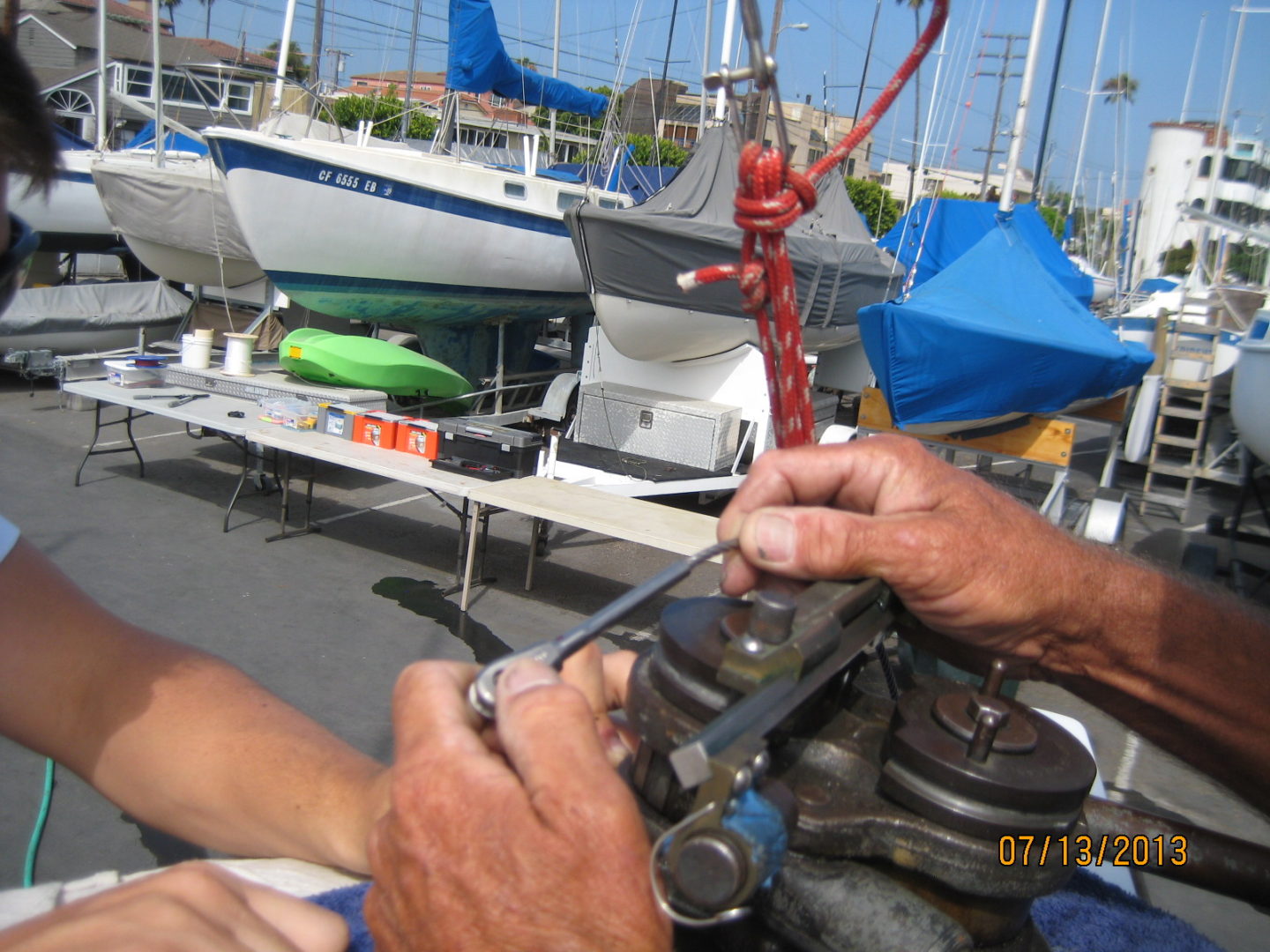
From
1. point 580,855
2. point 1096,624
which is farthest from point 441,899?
point 1096,624

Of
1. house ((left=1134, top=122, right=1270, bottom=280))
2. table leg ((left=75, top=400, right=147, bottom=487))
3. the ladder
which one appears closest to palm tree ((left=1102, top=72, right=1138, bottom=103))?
house ((left=1134, top=122, right=1270, bottom=280))

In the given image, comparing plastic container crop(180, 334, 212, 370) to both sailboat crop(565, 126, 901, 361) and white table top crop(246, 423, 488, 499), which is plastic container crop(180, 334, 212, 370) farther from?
sailboat crop(565, 126, 901, 361)

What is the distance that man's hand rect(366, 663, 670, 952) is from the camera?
63cm

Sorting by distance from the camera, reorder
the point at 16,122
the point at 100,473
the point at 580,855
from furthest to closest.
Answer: the point at 100,473, the point at 16,122, the point at 580,855

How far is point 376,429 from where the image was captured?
6387 mm

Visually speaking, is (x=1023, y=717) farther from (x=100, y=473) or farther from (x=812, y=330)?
(x=100, y=473)

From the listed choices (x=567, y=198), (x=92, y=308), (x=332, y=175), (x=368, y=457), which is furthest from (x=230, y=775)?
(x=92, y=308)

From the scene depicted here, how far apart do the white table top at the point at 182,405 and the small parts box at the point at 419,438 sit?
1100 mm

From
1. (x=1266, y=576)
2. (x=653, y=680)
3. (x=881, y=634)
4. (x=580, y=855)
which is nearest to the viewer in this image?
(x=580, y=855)

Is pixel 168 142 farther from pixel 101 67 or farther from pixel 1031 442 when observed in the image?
pixel 1031 442

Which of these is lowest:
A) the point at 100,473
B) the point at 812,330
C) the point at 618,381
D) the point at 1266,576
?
the point at 100,473

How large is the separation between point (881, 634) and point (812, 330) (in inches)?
299

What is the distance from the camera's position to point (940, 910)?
30.7 inches

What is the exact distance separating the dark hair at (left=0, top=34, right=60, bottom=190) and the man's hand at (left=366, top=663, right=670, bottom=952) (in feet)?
3.43
